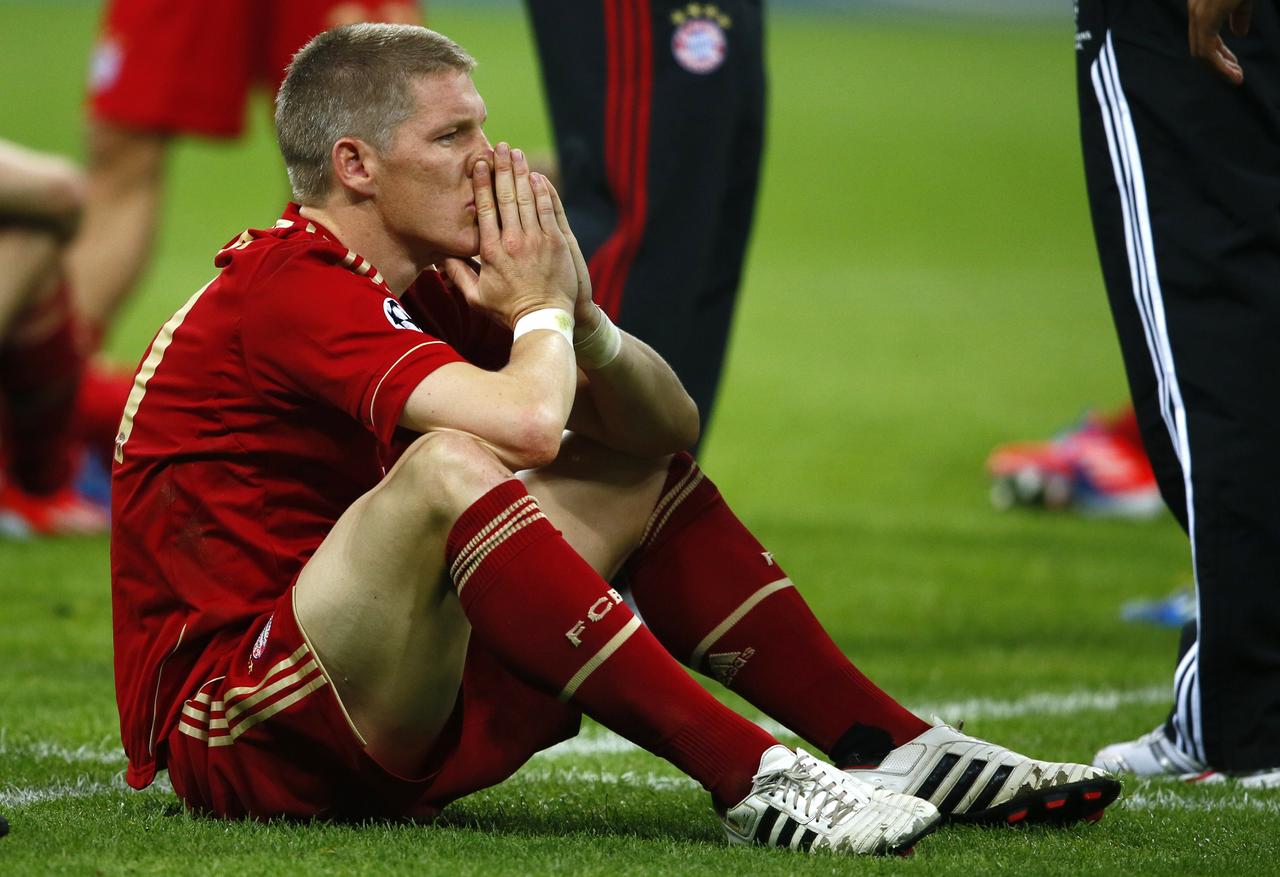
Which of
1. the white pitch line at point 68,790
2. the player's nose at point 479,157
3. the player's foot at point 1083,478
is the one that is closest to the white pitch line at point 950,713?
the white pitch line at point 68,790

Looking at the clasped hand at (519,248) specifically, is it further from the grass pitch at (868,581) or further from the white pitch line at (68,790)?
the white pitch line at (68,790)

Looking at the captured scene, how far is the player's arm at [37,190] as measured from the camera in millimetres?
6570

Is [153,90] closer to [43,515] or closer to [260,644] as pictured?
[43,515]

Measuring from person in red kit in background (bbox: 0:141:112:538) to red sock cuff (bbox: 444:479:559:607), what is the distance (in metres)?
4.09

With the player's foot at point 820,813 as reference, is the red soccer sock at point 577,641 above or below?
above

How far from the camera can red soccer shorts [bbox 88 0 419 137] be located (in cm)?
777

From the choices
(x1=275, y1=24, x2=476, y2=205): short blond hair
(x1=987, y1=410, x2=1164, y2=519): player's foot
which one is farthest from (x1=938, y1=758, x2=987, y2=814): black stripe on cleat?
(x1=987, y1=410, x2=1164, y2=519): player's foot

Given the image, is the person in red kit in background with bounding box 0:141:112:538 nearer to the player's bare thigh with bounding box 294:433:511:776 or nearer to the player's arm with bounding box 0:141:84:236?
the player's arm with bounding box 0:141:84:236

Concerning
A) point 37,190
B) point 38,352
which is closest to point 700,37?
point 37,190

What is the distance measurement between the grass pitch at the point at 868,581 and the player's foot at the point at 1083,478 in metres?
0.24

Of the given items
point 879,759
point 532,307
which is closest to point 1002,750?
point 879,759

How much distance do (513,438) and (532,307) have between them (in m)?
0.31

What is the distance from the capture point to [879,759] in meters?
3.35

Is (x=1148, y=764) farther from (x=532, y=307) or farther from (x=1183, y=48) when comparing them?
(x=532, y=307)
